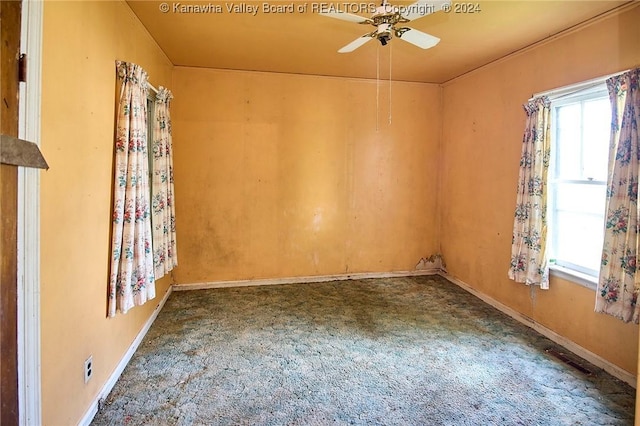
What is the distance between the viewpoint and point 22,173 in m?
1.34

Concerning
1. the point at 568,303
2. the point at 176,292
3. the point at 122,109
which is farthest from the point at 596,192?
the point at 176,292

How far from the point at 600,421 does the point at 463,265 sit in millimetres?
2408

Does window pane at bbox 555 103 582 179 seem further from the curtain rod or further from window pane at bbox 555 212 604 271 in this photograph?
window pane at bbox 555 212 604 271

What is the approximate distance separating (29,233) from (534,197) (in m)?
3.41

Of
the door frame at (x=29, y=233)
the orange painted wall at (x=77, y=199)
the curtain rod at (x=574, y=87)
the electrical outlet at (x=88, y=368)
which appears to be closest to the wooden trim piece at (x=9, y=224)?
the door frame at (x=29, y=233)

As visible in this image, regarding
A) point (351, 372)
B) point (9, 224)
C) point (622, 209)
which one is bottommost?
point (351, 372)

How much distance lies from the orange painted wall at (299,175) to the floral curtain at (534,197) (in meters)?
1.72

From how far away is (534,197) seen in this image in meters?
3.02

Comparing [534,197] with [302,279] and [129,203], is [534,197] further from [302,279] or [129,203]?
[129,203]

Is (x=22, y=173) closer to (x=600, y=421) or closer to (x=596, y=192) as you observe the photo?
(x=600, y=421)

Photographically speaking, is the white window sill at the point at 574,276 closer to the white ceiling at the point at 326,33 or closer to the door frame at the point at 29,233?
the white ceiling at the point at 326,33

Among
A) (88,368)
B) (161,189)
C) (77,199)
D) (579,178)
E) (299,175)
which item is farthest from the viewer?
(299,175)

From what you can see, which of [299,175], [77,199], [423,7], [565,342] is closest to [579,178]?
[565,342]

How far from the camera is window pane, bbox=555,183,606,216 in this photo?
271 cm
